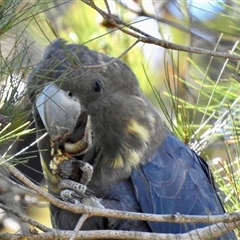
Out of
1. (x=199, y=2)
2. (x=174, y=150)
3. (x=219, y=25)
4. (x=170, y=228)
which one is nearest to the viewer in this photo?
(x=170, y=228)

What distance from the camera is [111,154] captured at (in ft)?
8.77

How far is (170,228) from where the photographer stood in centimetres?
260

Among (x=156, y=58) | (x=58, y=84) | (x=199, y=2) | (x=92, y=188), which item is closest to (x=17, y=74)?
(x=58, y=84)

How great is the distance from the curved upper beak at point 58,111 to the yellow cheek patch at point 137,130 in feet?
0.81

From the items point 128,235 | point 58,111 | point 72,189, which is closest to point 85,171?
point 72,189

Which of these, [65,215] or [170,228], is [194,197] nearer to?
[170,228]

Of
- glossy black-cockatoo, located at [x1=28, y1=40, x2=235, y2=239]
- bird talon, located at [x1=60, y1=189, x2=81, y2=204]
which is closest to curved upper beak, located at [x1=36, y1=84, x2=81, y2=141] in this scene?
glossy black-cockatoo, located at [x1=28, y1=40, x2=235, y2=239]

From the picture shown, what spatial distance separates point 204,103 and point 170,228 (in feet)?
3.44

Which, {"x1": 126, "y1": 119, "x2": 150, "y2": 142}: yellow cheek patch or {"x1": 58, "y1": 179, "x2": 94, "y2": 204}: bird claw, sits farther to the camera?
{"x1": 126, "y1": 119, "x2": 150, "y2": 142}: yellow cheek patch

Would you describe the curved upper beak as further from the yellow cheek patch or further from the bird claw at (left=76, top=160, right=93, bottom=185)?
the yellow cheek patch

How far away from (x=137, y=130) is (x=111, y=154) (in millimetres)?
145

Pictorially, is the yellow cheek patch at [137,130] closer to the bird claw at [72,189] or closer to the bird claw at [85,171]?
the bird claw at [85,171]

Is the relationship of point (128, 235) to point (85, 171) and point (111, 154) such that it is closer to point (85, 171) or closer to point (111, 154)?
point (85, 171)

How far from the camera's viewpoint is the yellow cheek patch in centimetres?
271
